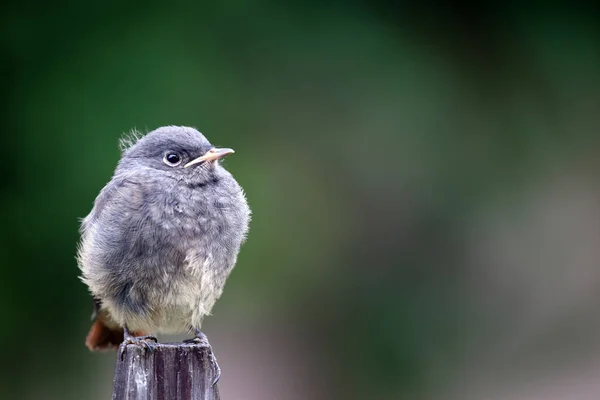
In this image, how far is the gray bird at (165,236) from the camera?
13.2ft

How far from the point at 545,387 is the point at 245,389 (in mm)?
2790

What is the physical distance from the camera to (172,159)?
430 centimetres

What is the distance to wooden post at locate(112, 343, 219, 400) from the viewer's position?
9.93 ft

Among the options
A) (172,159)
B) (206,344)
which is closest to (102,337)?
(172,159)

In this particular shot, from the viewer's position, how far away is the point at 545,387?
7648mm

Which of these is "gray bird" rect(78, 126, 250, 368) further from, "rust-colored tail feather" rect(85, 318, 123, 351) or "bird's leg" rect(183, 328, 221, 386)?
"rust-colored tail feather" rect(85, 318, 123, 351)

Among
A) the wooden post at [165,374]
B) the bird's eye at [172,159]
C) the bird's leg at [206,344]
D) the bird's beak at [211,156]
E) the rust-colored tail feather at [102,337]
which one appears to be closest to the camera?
the wooden post at [165,374]

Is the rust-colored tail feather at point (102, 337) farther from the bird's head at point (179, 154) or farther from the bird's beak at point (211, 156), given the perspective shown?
the bird's beak at point (211, 156)

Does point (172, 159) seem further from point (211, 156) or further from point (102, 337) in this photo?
point (102, 337)

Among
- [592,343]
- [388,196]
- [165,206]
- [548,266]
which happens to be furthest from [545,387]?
[165,206]

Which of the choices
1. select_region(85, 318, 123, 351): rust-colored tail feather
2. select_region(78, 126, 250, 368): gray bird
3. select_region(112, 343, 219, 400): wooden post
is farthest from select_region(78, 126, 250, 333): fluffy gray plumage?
select_region(112, 343, 219, 400): wooden post

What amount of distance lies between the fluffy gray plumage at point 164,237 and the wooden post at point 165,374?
37.1 inches

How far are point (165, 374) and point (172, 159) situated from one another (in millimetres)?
1528

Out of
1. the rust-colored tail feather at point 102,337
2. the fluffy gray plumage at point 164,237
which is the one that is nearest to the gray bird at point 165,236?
the fluffy gray plumage at point 164,237
